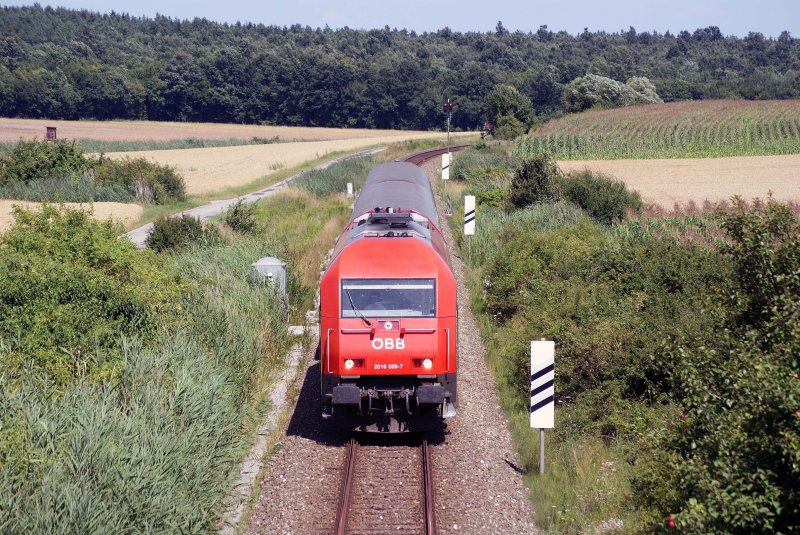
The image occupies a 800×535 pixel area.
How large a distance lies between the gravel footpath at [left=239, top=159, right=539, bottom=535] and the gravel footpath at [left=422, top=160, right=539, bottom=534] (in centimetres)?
1

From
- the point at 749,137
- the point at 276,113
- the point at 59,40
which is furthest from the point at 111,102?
the point at 749,137

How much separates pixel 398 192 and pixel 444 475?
634 centimetres

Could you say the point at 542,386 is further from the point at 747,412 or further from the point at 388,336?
the point at 747,412

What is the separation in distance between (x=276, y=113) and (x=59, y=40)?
55686 millimetres

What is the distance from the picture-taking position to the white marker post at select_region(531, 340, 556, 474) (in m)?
11.1

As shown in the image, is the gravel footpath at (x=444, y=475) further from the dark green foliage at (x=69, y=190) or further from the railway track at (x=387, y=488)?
the dark green foliage at (x=69, y=190)

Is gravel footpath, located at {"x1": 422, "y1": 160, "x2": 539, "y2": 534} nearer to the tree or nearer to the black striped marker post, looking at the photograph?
the black striped marker post

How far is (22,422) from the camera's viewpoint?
8.17 m

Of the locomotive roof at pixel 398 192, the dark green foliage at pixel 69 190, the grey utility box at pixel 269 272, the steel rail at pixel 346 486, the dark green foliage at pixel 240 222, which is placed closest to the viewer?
the steel rail at pixel 346 486

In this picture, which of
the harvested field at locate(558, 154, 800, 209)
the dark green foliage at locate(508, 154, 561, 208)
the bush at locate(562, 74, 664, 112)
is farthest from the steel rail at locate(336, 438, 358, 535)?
the bush at locate(562, 74, 664, 112)

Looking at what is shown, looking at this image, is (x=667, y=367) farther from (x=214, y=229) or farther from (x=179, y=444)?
(x=214, y=229)

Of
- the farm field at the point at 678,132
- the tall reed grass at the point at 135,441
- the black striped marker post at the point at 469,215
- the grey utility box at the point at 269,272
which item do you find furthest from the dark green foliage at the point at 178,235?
the farm field at the point at 678,132

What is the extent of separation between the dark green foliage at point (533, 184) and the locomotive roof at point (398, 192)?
9508 millimetres

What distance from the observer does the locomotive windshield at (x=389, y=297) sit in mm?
11344
